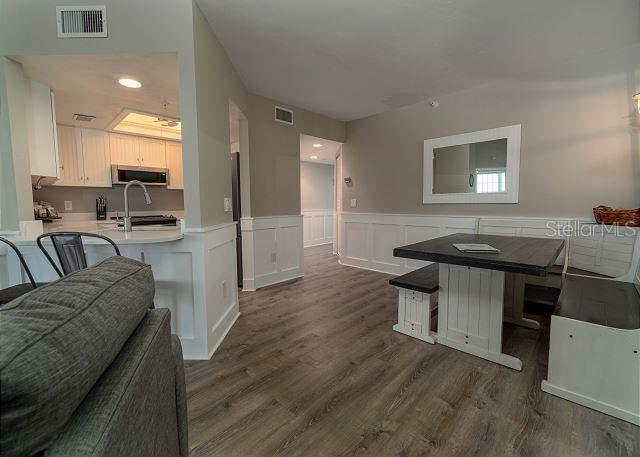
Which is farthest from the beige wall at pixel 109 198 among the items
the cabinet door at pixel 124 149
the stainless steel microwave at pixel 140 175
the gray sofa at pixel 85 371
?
the gray sofa at pixel 85 371

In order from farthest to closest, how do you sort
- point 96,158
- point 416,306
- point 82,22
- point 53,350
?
point 96,158, point 416,306, point 82,22, point 53,350

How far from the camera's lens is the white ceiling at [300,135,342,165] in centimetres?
473

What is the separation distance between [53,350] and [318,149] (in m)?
5.38

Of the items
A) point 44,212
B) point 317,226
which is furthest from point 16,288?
point 317,226

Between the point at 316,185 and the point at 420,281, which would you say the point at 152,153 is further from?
the point at 420,281

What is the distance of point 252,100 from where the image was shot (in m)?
3.65

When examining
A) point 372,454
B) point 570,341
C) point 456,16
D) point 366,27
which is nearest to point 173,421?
point 372,454

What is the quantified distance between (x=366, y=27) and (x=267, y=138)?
1904 mm

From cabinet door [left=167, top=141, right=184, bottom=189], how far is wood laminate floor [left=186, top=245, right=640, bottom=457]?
3.00m

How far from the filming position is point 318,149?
5531 mm

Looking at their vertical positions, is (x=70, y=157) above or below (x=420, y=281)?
above

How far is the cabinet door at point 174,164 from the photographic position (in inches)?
180

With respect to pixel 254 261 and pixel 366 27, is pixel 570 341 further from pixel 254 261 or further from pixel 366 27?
pixel 254 261

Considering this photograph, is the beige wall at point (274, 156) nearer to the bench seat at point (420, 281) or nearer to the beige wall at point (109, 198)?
the beige wall at point (109, 198)
